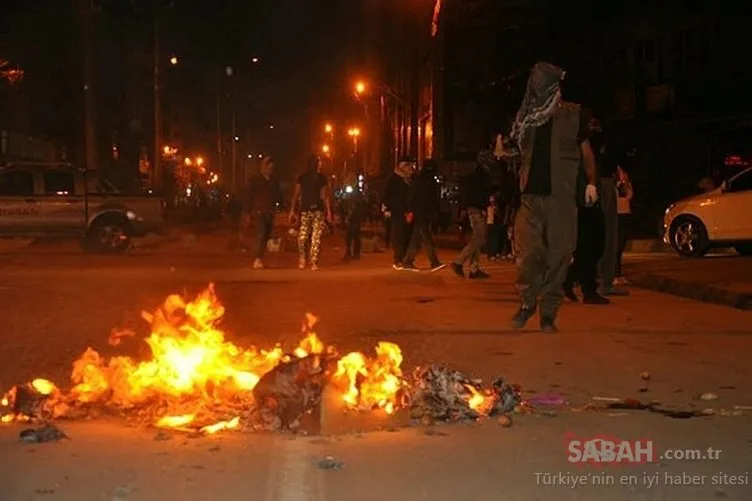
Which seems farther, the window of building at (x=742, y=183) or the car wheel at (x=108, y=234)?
the car wheel at (x=108, y=234)

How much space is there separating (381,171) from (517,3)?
2757 cm

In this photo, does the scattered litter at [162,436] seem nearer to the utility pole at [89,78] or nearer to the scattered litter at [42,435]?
the scattered litter at [42,435]

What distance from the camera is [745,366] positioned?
8094mm

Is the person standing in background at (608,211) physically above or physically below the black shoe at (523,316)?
above

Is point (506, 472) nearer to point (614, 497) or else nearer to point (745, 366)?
point (614, 497)

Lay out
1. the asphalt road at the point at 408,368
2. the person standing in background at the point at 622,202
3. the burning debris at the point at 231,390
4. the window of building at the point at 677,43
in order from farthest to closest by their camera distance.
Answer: the window of building at the point at 677,43 < the person standing in background at the point at 622,202 < the burning debris at the point at 231,390 < the asphalt road at the point at 408,368

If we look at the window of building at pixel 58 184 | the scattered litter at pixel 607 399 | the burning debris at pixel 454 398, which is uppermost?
the window of building at pixel 58 184

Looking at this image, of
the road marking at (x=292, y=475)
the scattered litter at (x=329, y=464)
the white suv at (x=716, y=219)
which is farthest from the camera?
the white suv at (x=716, y=219)

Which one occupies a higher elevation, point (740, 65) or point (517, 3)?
point (517, 3)

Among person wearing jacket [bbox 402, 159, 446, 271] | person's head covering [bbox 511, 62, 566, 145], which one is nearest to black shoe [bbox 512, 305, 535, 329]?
person's head covering [bbox 511, 62, 566, 145]

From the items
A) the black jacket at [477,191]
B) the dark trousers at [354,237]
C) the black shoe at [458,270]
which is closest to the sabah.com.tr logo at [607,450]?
the black shoe at [458,270]

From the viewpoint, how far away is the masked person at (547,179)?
362 inches

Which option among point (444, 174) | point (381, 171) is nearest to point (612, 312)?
point (444, 174)

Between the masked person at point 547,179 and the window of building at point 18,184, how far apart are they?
677 inches
